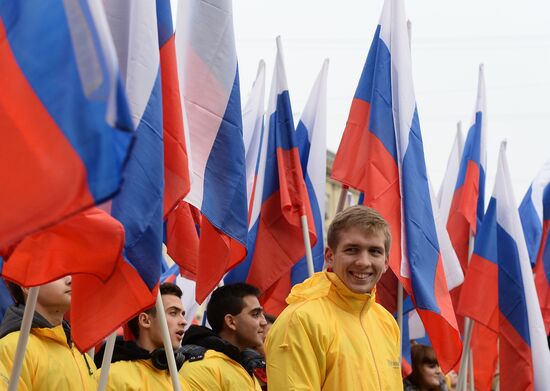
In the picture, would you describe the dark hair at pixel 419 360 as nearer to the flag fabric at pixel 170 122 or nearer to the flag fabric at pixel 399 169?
the flag fabric at pixel 399 169

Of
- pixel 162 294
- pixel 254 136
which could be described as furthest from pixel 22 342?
pixel 254 136

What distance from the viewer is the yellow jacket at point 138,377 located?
238 inches

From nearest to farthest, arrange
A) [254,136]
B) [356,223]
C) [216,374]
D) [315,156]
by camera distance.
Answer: [356,223], [216,374], [315,156], [254,136]

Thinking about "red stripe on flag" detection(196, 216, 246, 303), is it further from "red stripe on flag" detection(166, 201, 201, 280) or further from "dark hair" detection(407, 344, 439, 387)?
"dark hair" detection(407, 344, 439, 387)

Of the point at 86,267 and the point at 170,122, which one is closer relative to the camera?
the point at 86,267

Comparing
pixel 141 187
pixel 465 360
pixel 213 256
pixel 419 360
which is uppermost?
pixel 141 187

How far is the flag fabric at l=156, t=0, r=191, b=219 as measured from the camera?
5.30 m

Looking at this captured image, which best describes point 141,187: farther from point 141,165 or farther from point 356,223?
point 356,223

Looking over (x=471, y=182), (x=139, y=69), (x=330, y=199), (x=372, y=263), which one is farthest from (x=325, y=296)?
(x=330, y=199)

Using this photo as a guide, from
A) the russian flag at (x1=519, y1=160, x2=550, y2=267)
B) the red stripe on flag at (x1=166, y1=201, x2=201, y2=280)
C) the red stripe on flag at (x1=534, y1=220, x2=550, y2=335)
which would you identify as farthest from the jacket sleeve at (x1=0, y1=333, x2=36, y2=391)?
the russian flag at (x1=519, y1=160, x2=550, y2=267)

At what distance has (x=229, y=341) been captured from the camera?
23.6ft

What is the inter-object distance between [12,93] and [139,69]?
1662mm

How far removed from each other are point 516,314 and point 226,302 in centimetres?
224

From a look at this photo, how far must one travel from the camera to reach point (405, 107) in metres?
7.67
